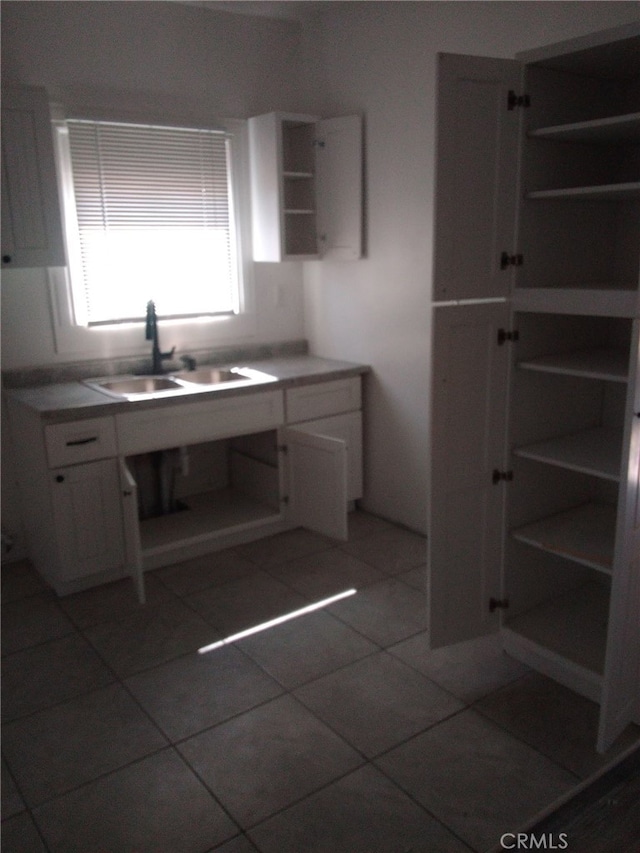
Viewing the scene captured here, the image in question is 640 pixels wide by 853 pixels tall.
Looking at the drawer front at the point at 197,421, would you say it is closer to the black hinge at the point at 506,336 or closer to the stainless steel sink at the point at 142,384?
the stainless steel sink at the point at 142,384

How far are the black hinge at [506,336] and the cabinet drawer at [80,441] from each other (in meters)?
1.73

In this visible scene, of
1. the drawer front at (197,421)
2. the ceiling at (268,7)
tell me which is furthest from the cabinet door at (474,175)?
the ceiling at (268,7)

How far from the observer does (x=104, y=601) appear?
319cm

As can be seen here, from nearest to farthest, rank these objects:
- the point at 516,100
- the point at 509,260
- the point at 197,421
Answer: the point at 516,100, the point at 509,260, the point at 197,421

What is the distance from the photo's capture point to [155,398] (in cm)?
320

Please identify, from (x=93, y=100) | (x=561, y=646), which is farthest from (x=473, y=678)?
(x=93, y=100)

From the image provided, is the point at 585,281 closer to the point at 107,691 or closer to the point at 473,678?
the point at 473,678

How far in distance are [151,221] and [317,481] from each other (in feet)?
5.29

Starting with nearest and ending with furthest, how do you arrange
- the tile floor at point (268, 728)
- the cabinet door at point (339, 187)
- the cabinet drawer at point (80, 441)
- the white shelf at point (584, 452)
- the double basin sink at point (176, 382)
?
the tile floor at point (268, 728) → the white shelf at point (584, 452) → the cabinet drawer at point (80, 441) → the double basin sink at point (176, 382) → the cabinet door at point (339, 187)

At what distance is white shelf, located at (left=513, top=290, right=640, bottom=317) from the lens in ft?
6.70

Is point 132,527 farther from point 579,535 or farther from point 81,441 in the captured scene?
point 579,535

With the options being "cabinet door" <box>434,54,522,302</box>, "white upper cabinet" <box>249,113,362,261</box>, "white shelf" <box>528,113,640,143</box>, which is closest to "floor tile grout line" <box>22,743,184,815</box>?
"cabinet door" <box>434,54,522,302</box>

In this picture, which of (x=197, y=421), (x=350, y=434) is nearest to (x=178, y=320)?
(x=197, y=421)

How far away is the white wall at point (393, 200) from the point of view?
318 cm
